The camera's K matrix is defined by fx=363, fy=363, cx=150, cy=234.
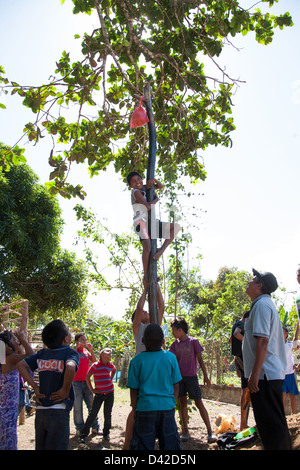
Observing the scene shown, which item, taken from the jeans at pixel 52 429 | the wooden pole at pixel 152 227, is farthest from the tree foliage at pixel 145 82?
the jeans at pixel 52 429

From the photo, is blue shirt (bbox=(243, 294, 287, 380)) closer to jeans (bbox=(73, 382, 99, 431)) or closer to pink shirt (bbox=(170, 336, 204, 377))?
pink shirt (bbox=(170, 336, 204, 377))

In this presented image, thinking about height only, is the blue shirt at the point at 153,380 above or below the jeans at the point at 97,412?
above

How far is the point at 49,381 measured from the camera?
2.97m

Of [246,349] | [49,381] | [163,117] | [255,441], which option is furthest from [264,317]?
[163,117]

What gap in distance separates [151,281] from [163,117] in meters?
3.20

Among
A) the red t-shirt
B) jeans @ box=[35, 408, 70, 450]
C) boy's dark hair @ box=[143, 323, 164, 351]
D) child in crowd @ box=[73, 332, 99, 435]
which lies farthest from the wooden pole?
the red t-shirt

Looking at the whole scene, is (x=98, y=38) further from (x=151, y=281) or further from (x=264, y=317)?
(x=264, y=317)

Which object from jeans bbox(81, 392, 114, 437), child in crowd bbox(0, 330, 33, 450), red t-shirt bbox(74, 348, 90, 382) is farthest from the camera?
red t-shirt bbox(74, 348, 90, 382)

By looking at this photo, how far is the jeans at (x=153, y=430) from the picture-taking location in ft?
8.95

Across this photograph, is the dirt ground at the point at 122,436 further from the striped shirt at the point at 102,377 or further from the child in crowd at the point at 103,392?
the striped shirt at the point at 102,377

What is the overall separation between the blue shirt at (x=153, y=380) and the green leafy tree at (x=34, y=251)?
10.1 m

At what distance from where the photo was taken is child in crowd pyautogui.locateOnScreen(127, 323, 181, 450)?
108 inches

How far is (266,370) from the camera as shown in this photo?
2.93 meters

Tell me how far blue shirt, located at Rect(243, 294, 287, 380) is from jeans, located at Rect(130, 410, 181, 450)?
0.80m
